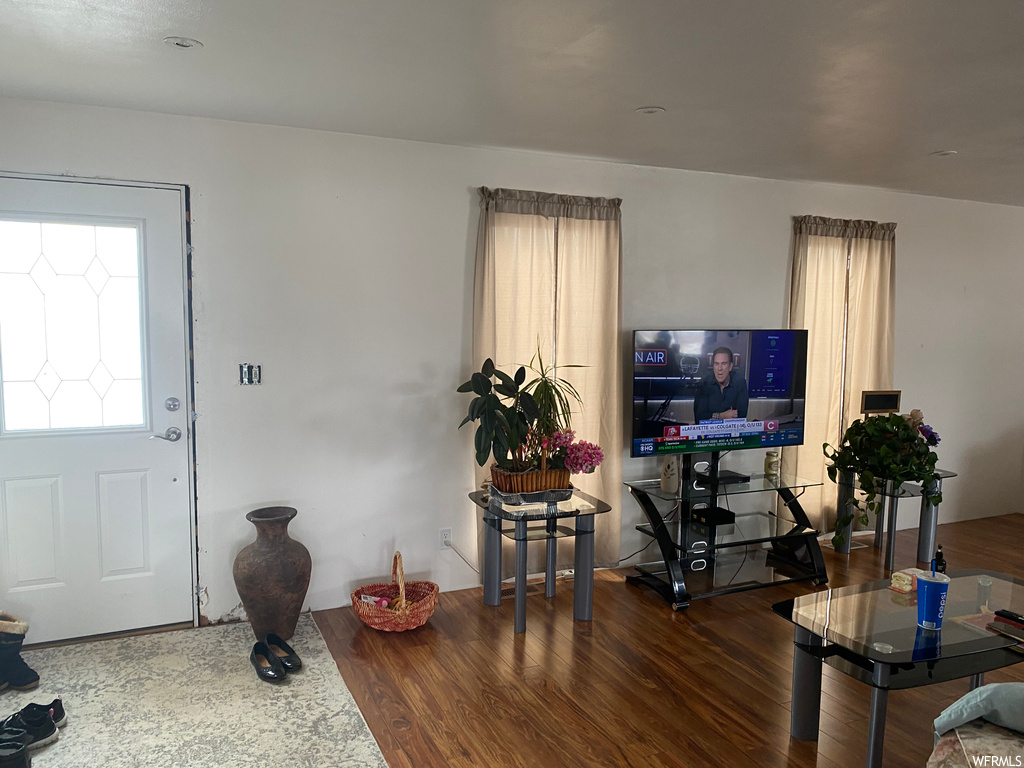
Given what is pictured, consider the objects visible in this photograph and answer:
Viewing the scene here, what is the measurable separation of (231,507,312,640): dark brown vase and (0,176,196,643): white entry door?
0.42 meters

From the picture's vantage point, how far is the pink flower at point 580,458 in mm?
3746

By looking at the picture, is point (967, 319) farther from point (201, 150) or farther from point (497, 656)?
point (201, 150)

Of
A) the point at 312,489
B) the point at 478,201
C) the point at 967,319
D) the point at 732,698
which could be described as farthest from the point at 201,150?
the point at 967,319

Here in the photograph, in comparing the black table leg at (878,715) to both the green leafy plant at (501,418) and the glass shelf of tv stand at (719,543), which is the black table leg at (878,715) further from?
the green leafy plant at (501,418)

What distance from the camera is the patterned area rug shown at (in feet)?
8.43

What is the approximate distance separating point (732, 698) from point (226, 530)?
98.2 inches

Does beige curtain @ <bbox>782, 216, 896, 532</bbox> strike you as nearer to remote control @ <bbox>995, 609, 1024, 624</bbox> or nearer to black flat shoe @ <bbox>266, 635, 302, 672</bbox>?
remote control @ <bbox>995, 609, 1024, 624</bbox>

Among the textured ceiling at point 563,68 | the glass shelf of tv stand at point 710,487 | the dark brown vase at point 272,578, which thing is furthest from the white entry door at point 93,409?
the glass shelf of tv stand at point 710,487

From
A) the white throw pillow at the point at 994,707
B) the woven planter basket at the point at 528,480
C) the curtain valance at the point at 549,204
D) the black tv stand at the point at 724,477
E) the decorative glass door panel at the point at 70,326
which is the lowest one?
the white throw pillow at the point at 994,707

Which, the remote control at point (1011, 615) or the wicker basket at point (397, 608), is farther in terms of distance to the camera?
the wicker basket at point (397, 608)

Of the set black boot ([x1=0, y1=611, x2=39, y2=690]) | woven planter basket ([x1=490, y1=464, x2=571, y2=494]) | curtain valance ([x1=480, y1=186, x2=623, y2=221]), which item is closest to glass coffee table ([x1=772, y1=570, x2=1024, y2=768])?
woven planter basket ([x1=490, y1=464, x2=571, y2=494])

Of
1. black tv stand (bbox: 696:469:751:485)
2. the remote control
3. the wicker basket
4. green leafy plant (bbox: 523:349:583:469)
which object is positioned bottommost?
the wicker basket

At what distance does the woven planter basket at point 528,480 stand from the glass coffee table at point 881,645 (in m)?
1.32

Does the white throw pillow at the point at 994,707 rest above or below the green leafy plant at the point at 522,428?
below
